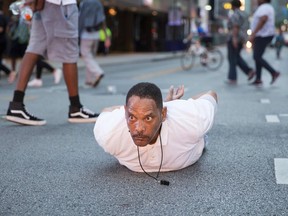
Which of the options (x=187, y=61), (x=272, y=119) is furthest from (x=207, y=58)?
(x=272, y=119)

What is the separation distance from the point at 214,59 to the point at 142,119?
50.2ft

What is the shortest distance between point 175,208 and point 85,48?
8.11 metres

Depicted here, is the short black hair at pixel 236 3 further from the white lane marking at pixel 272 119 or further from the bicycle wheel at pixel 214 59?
the bicycle wheel at pixel 214 59

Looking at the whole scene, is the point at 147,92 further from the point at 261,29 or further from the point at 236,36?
the point at 236,36

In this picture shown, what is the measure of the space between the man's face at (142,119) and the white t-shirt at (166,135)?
0.23 m

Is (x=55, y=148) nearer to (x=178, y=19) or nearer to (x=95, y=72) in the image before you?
(x=95, y=72)

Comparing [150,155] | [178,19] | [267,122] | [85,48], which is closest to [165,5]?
[178,19]

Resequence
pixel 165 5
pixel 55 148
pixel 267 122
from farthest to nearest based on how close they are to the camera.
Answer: pixel 165 5, pixel 267 122, pixel 55 148

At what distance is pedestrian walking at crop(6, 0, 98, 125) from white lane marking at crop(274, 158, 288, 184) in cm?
236

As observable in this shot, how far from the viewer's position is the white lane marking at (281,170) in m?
3.44

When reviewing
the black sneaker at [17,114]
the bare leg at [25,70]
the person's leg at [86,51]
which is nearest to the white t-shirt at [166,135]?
the black sneaker at [17,114]

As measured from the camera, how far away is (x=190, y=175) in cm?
361

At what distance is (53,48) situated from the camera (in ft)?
18.7

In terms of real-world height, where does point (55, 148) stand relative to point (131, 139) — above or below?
below
